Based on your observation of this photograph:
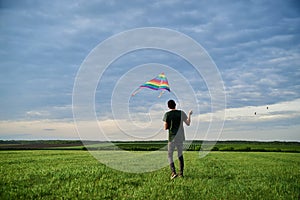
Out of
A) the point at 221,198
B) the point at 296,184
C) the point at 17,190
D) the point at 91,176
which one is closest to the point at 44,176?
the point at 91,176

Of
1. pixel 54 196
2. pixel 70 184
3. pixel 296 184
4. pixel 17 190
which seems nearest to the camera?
pixel 54 196

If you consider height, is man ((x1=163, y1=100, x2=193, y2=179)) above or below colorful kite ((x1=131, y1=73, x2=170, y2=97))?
below

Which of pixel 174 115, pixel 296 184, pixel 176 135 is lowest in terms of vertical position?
pixel 296 184

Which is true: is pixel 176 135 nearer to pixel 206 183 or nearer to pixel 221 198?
pixel 206 183

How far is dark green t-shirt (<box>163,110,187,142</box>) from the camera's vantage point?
37.3 feet

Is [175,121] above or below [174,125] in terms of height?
above

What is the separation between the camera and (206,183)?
33.4 feet

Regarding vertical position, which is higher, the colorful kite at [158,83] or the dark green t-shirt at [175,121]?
the colorful kite at [158,83]

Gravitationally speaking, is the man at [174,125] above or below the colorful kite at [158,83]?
below

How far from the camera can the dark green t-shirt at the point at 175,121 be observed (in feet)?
37.3

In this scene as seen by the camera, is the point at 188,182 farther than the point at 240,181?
No

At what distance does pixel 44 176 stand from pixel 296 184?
29.3 ft

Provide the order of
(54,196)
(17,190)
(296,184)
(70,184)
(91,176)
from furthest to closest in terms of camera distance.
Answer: (91,176) → (296,184) → (70,184) → (17,190) → (54,196)

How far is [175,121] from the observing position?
11.4m
